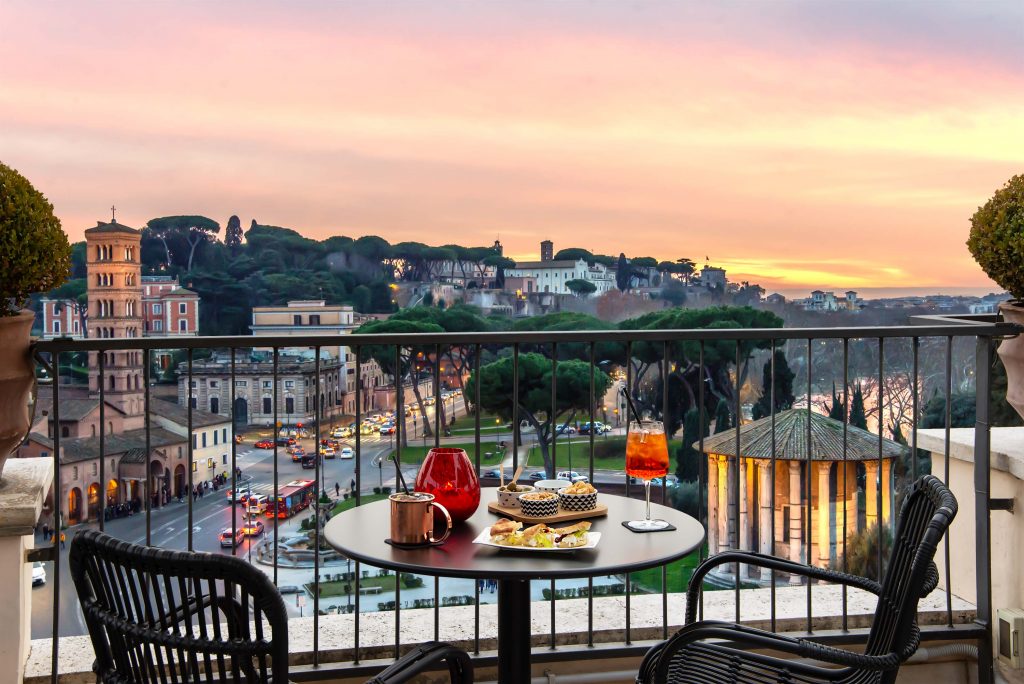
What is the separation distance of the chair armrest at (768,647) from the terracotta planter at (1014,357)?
1483mm

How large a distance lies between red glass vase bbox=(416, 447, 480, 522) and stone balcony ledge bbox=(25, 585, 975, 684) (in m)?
1.06

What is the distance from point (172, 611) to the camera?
1287mm

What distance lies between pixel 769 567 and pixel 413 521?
747mm

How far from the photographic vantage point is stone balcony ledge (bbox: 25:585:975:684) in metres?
2.59

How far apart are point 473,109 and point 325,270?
739 centimetres

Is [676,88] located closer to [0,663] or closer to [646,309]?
[646,309]

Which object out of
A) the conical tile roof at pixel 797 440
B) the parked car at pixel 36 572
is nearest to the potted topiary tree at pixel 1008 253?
the parked car at pixel 36 572

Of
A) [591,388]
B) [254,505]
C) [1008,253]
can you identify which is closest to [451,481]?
[591,388]

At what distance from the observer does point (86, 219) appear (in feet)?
90.2

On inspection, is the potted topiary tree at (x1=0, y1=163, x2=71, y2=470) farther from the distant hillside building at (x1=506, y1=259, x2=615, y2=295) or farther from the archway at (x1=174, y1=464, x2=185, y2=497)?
the archway at (x1=174, y1=464, x2=185, y2=497)

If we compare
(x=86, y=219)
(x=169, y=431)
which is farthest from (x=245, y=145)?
(x=169, y=431)

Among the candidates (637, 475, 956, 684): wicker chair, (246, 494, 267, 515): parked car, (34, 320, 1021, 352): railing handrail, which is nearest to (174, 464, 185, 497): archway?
(246, 494, 267, 515): parked car

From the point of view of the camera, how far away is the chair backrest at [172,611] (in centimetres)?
120

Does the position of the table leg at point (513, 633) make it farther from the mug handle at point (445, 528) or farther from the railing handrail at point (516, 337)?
the railing handrail at point (516, 337)
